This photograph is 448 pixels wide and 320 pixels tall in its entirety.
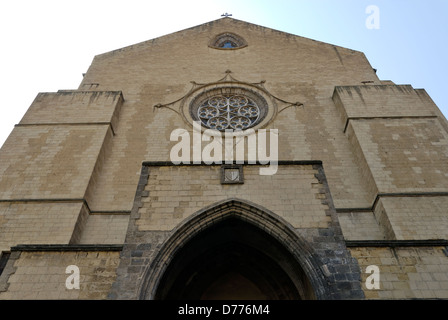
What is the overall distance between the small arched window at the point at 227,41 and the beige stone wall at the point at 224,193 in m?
7.99

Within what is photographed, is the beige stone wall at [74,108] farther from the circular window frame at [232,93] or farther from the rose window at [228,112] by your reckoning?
the rose window at [228,112]

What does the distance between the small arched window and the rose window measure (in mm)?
A: 2986

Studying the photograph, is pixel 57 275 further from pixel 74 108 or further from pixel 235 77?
pixel 235 77

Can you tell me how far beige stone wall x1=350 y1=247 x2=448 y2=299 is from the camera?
466 cm

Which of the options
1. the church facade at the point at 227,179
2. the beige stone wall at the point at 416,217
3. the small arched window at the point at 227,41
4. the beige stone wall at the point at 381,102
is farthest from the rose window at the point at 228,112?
the beige stone wall at the point at 416,217

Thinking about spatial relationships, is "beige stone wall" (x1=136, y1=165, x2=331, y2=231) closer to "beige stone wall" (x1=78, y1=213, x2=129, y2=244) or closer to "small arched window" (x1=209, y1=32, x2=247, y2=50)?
"beige stone wall" (x1=78, y1=213, x2=129, y2=244)

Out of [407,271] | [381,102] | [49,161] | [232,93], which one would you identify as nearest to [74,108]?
[49,161]

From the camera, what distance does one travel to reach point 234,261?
7070 millimetres

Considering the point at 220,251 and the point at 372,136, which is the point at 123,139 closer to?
the point at 220,251

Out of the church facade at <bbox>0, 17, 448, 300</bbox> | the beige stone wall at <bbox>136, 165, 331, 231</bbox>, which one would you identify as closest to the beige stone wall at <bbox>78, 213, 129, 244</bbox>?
the church facade at <bbox>0, 17, 448, 300</bbox>

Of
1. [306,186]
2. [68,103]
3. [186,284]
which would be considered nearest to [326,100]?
[306,186]

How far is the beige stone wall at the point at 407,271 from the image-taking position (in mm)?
4664

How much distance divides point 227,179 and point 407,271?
Answer: 3.00 metres
